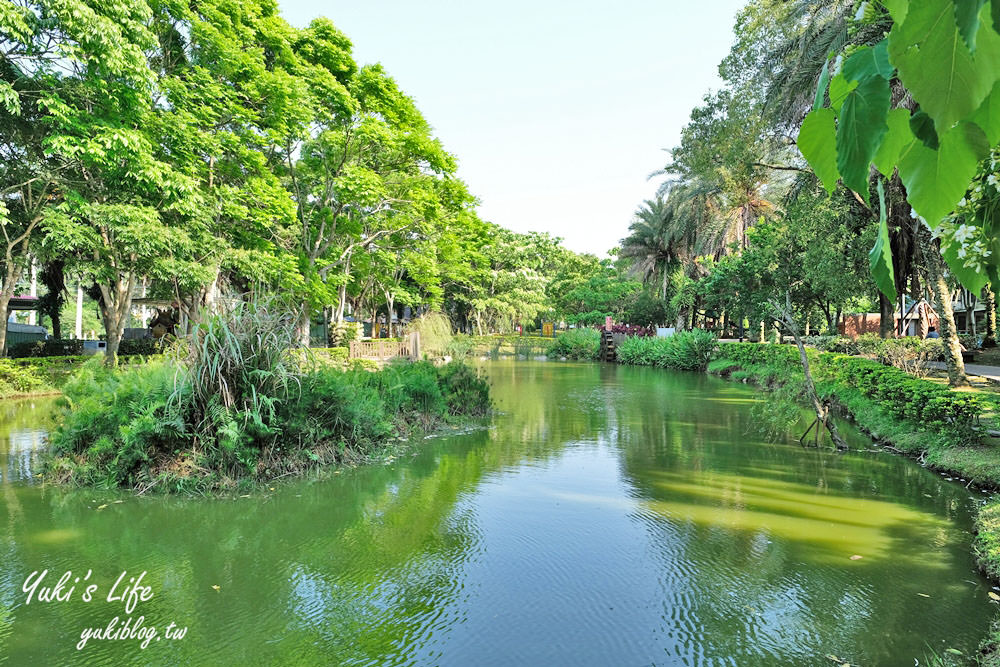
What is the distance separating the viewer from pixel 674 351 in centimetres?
2869

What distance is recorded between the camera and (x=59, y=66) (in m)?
12.6

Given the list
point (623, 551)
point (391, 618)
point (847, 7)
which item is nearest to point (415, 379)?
point (623, 551)

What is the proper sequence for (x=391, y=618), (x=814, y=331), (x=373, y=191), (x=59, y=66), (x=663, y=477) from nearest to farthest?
(x=391, y=618)
(x=663, y=477)
(x=59, y=66)
(x=373, y=191)
(x=814, y=331)

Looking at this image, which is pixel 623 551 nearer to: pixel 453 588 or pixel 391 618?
pixel 453 588

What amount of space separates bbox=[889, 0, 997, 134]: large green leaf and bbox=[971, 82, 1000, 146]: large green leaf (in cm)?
12

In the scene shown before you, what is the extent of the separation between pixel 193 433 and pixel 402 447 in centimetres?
337

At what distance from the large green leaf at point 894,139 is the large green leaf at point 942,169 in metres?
0.03

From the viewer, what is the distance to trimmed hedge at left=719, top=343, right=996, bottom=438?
8055 millimetres

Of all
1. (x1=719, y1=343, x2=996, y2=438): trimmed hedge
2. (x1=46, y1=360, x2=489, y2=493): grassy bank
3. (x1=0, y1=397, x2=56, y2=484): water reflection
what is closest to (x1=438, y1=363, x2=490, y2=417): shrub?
(x1=46, y1=360, x2=489, y2=493): grassy bank

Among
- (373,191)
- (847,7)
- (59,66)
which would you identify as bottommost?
(373,191)

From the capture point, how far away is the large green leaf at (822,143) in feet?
2.81

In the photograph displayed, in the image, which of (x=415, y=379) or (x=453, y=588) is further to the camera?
(x=415, y=379)

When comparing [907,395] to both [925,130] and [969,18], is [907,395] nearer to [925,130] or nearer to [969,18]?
[925,130]

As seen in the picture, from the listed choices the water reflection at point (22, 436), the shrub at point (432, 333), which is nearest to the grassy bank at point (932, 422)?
the water reflection at point (22, 436)
